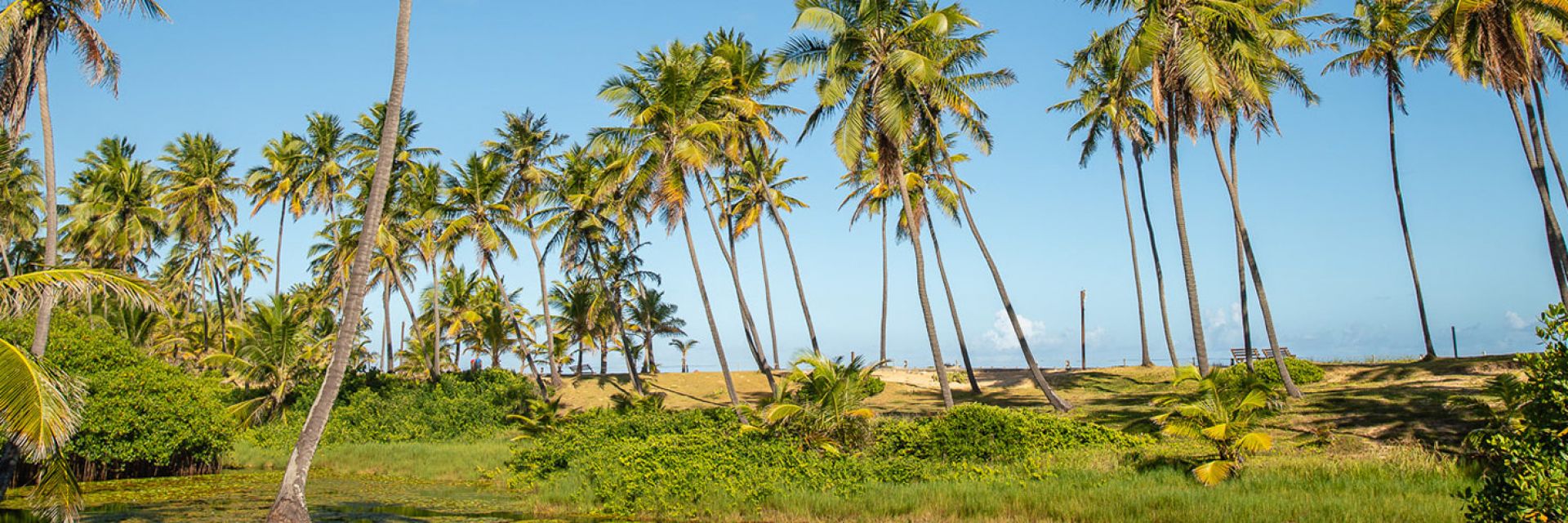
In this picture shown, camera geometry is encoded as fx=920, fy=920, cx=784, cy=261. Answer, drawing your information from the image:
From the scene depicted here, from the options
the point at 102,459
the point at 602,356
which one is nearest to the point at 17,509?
the point at 102,459

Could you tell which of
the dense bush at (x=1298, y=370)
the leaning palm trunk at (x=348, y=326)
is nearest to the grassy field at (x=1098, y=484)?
the dense bush at (x=1298, y=370)

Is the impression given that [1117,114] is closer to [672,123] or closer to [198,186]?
[672,123]

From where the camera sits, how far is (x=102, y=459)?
22953 millimetres

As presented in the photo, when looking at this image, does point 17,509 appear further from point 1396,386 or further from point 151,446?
point 1396,386

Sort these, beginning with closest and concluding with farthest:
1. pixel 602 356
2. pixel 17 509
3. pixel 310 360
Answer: pixel 17 509 < pixel 310 360 < pixel 602 356

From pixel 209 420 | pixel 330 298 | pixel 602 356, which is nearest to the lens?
pixel 209 420

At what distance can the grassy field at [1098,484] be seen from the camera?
14.2m

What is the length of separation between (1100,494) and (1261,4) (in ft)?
60.4

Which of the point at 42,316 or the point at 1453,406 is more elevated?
the point at 42,316

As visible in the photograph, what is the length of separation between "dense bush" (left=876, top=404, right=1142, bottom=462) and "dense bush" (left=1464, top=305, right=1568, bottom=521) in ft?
41.5

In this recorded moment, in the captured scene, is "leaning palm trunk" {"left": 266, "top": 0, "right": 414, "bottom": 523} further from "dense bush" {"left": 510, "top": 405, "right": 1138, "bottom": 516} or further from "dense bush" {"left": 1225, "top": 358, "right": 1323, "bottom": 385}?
"dense bush" {"left": 1225, "top": 358, "right": 1323, "bottom": 385}

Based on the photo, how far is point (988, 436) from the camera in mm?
21250

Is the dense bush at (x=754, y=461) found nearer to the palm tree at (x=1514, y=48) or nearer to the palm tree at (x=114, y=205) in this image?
the palm tree at (x=1514, y=48)

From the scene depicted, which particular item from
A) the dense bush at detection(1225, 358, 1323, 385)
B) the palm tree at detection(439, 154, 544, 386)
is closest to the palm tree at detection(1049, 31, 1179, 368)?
the dense bush at detection(1225, 358, 1323, 385)
